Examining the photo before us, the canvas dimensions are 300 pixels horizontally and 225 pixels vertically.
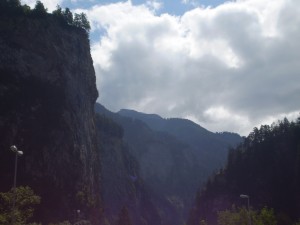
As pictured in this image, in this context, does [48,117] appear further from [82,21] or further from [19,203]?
[19,203]

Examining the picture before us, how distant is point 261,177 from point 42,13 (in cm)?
8203

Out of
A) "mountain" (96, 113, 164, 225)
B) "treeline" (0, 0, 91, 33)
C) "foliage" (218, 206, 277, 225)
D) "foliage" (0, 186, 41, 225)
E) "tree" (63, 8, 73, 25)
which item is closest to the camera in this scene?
"foliage" (0, 186, 41, 225)

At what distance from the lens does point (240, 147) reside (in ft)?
570

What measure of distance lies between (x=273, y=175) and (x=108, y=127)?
72.1 metres

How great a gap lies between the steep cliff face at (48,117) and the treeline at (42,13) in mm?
1810

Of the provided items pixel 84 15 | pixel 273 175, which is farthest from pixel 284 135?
pixel 84 15

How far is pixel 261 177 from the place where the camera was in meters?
146

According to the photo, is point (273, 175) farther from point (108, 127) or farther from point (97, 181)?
point (108, 127)

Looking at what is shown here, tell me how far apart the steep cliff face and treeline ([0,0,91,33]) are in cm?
181

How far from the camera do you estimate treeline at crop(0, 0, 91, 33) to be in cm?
9975

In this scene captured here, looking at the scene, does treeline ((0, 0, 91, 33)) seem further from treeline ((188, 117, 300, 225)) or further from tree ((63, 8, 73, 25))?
treeline ((188, 117, 300, 225))

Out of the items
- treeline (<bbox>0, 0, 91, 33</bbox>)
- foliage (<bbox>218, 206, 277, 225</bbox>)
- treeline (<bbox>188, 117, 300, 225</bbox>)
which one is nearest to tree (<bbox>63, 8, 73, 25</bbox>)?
treeline (<bbox>0, 0, 91, 33</bbox>)

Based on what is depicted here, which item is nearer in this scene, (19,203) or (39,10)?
(19,203)

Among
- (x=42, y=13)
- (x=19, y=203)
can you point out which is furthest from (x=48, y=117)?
(x=19, y=203)
